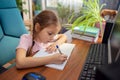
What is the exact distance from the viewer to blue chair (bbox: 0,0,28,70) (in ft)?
3.65

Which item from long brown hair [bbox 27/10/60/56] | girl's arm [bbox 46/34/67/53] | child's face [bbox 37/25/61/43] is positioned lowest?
girl's arm [bbox 46/34/67/53]

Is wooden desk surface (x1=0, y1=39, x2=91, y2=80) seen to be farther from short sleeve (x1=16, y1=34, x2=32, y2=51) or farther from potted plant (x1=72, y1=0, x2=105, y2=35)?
potted plant (x1=72, y1=0, x2=105, y2=35)

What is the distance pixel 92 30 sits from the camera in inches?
48.7

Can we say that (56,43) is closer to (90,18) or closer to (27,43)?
(27,43)

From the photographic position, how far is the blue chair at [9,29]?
3.65 feet

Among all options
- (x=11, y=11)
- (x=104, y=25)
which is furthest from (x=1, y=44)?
(x=104, y=25)

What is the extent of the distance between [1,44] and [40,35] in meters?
0.36

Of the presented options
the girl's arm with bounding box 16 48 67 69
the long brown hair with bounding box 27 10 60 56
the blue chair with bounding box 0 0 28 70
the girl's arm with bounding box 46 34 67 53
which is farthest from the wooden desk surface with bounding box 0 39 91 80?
the blue chair with bounding box 0 0 28 70

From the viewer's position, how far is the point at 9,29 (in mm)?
1227

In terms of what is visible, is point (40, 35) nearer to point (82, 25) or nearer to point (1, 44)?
point (1, 44)

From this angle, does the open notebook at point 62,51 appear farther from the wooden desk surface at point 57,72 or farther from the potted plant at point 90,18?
the potted plant at point 90,18

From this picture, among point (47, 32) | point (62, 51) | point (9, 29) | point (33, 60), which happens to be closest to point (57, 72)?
point (33, 60)

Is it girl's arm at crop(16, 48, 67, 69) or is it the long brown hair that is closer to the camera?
girl's arm at crop(16, 48, 67, 69)

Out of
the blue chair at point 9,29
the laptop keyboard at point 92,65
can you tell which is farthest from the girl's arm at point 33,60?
the blue chair at point 9,29
